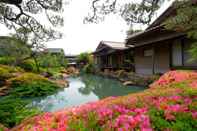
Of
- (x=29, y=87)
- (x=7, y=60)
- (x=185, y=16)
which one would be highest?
(x=185, y=16)

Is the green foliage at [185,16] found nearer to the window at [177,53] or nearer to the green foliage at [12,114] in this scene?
the green foliage at [12,114]

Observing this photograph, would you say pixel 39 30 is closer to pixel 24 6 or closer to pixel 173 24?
pixel 24 6

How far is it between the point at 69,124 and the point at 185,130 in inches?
55.6

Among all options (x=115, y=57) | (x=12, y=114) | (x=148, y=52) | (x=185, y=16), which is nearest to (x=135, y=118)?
(x=185, y=16)

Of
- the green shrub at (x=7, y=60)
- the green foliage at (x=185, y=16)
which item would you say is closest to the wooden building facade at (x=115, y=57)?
the green shrub at (x=7, y=60)

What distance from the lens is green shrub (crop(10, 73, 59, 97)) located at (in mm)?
10305

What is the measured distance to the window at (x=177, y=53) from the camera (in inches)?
400

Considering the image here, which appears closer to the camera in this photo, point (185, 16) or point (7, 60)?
point (185, 16)

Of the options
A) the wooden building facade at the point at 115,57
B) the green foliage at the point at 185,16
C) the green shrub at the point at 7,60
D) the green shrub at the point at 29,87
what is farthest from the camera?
the wooden building facade at the point at 115,57

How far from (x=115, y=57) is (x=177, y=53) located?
13.0 metres

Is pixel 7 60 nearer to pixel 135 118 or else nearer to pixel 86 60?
pixel 86 60

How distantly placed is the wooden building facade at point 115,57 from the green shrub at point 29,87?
870 centimetres

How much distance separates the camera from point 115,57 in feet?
76.3

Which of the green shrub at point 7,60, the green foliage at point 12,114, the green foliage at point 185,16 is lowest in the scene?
the green foliage at point 12,114
